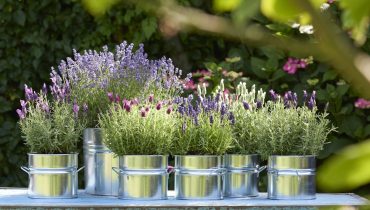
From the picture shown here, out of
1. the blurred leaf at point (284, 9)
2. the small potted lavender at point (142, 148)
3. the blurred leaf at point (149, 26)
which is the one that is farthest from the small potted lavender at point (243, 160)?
the blurred leaf at point (284, 9)

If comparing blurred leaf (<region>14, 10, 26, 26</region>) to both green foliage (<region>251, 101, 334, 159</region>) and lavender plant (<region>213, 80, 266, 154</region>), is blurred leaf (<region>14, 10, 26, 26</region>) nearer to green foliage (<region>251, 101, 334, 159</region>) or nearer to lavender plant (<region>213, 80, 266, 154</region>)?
lavender plant (<region>213, 80, 266, 154</region>)

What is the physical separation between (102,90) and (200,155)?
0.59 meters

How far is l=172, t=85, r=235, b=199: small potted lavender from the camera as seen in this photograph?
2711mm

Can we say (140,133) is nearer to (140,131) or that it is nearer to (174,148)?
(140,131)

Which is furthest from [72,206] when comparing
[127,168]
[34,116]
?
[34,116]

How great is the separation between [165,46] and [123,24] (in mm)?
281

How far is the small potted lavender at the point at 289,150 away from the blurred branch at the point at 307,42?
97.3 inches

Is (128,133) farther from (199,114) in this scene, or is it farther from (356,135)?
(356,135)

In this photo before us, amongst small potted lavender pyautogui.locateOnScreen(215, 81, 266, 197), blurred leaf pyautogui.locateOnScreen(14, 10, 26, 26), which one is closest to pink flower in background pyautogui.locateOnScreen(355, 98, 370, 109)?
small potted lavender pyautogui.locateOnScreen(215, 81, 266, 197)

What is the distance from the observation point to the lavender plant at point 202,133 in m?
2.74

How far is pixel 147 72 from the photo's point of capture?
319 centimetres

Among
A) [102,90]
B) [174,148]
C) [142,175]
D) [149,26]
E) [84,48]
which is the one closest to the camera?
[142,175]

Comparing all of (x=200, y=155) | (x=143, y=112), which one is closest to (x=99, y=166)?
(x=143, y=112)

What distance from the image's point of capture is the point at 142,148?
2711 millimetres
